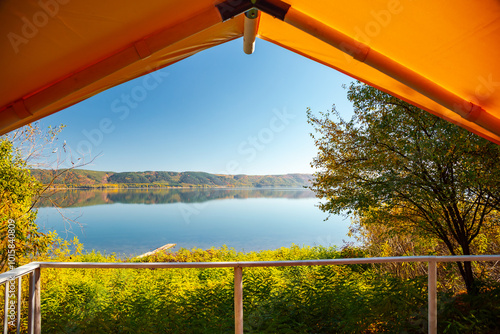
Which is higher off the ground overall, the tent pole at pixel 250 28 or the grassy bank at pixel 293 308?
the tent pole at pixel 250 28

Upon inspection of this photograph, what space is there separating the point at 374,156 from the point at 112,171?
1055 inches

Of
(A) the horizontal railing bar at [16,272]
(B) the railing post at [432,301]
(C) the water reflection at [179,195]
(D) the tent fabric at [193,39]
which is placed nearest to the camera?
(D) the tent fabric at [193,39]

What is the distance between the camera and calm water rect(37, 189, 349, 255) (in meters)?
27.1

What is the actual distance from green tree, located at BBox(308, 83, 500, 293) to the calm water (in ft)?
45.0

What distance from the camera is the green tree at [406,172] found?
5.17 m

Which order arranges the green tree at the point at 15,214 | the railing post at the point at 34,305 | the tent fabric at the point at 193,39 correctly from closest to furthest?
the tent fabric at the point at 193,39 → the railing post at the point at 34,305 → the green tree at the point at 15,214

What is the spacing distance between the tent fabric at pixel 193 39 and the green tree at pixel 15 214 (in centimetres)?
584

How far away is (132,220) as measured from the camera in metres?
36.1

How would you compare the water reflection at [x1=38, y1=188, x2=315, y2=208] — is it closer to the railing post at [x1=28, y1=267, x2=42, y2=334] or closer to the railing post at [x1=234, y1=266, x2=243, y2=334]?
the railing post at [x1=234, y1=266, x2=243, y2=334]

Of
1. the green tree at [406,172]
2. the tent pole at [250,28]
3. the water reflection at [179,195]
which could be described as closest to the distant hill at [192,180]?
the water reflection at [179,195]

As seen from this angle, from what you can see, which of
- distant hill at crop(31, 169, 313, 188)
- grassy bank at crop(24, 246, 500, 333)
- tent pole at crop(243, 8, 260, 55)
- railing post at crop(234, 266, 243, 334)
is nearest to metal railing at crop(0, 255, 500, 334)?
railing post at crop(234, 266, 243, 334)

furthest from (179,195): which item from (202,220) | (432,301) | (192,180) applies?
(432,301)

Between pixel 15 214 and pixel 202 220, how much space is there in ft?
109

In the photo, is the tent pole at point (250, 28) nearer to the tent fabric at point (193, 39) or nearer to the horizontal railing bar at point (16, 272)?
the tent fabric at point (193, 39)
